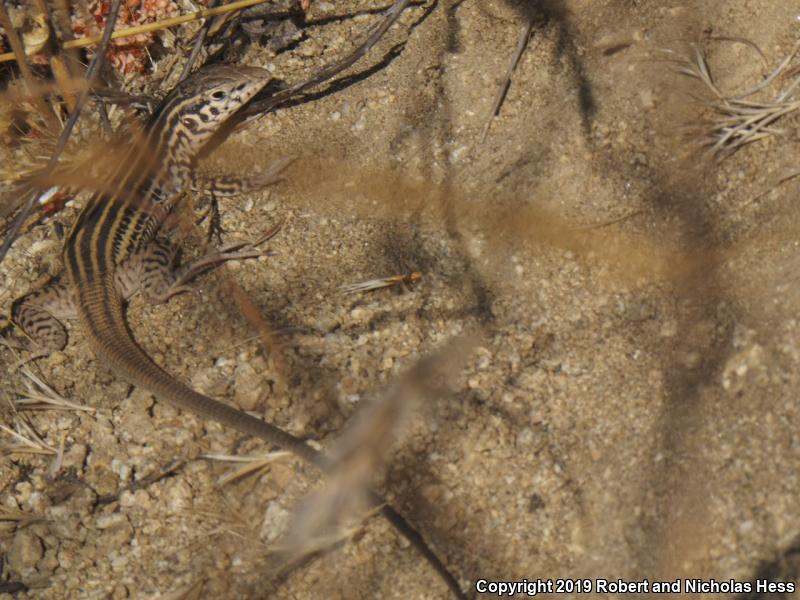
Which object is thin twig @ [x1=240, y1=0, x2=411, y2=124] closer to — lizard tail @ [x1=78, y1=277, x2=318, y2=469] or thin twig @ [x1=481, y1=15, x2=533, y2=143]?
thin twig @ [x1=481, y1=15, x2=533, y2=143]

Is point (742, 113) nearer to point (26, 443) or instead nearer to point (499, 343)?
point (499, 343)

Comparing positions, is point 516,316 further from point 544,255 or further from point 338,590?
point 338,590

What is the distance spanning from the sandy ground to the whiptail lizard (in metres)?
0.13

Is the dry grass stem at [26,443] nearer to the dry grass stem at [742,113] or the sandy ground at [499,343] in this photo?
the sandy ground at [499,343]

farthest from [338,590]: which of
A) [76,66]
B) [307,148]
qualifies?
[76,66]

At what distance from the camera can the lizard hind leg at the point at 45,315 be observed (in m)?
3.62

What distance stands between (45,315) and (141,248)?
1.74 feet

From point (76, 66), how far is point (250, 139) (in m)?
0.96

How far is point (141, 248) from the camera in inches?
154

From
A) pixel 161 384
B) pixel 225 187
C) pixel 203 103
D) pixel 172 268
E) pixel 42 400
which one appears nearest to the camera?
pixel 161 384

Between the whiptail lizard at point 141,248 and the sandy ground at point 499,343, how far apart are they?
5.1 inches

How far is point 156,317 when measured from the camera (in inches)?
144

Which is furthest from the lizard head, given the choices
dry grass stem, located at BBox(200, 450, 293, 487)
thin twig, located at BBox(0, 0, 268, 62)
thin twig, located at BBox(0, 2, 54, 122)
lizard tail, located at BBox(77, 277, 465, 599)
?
dry grass stem, located at BBox(200, 450, 293, 487)

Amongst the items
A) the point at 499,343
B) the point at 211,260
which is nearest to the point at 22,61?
the point at 211,260
